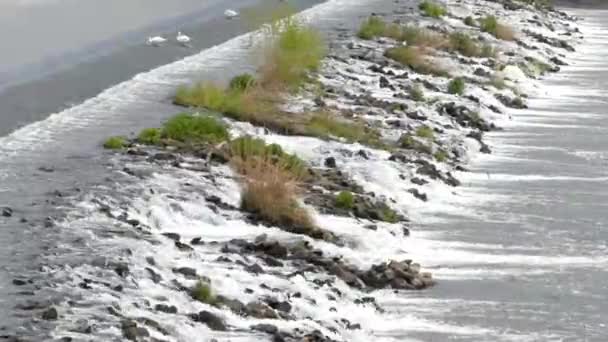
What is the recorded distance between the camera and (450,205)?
25875mm

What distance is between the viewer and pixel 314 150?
2641cm

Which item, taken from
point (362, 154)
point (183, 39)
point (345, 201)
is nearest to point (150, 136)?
point (345, 201)

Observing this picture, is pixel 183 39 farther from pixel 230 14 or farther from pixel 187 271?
pixel 187 271

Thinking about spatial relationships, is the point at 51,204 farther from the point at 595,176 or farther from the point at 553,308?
the point at 595,176

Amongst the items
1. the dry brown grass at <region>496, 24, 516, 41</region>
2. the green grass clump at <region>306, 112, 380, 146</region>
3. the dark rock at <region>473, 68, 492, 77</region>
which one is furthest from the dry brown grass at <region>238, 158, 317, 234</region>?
the dry brown grass at <region>496, 24, 516, 41</region>

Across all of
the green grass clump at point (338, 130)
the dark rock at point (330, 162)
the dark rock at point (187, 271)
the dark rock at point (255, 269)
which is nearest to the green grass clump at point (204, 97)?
the green grass clump at point (338, 130)

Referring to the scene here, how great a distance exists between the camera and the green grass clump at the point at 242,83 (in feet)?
101

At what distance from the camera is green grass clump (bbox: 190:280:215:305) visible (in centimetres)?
1698

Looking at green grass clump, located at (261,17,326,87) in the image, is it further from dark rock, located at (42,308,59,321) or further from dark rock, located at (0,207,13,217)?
dark rock, located at (42,308,59,321)

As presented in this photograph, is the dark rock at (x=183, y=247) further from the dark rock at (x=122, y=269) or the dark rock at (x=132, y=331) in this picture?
the dark rock at (x=132, y=331)

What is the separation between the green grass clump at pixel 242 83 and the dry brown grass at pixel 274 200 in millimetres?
8268

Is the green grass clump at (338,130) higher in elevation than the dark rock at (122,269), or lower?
lower

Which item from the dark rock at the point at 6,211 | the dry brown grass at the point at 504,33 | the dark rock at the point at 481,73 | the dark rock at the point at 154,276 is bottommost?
the dry brown grass at the point at 504,33

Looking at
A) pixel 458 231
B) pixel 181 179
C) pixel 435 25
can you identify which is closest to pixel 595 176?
pixel 458 231
